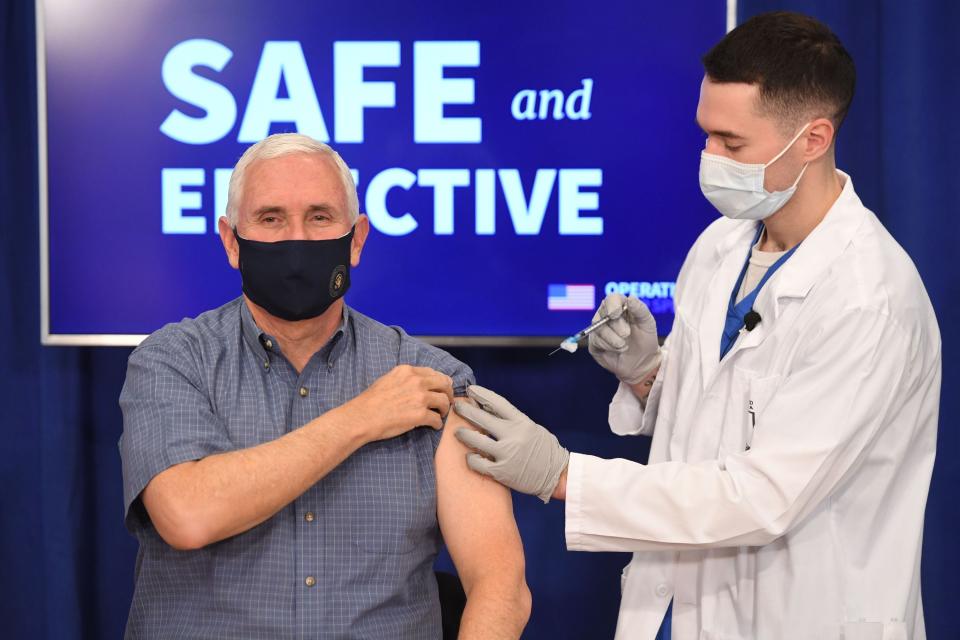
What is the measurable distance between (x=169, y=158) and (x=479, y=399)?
1.35 metres

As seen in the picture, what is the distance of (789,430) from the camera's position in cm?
171

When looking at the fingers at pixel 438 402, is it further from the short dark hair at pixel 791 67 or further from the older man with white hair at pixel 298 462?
the short dark hair at pixel 791 67

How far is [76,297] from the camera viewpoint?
2.74 meters

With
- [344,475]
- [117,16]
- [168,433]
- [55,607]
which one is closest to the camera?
[168,433]

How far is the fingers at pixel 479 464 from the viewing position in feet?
5.78

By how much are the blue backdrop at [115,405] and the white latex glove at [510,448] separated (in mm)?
1103

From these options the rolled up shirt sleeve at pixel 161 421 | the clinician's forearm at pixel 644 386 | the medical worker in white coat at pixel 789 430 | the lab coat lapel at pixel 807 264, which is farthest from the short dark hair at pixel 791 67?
the rolled up shirt sleeve at pixel 161 421

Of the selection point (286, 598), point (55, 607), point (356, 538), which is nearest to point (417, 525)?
point (356, 538)

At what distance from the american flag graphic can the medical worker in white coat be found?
78 cm

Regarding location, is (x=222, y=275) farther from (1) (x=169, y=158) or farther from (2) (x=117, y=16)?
(2) (x=117, y=16)

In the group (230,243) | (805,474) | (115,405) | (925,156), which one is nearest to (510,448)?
(805,474)

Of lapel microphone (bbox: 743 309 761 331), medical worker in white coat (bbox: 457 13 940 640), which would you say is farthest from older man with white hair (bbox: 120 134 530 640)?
lapel microphone (bbox: 743 309 761 331)

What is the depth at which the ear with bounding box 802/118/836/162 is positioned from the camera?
1.81 m

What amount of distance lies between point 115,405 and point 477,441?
1620 millimetres
